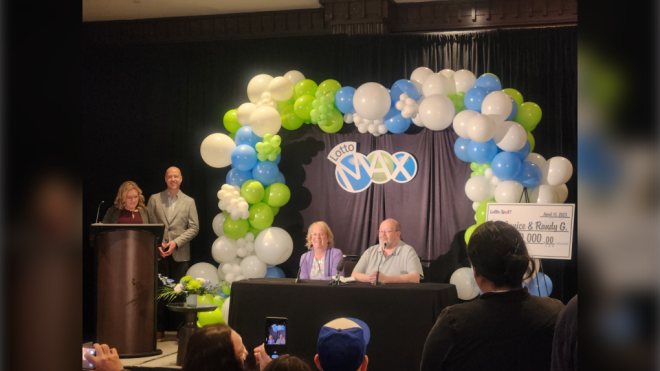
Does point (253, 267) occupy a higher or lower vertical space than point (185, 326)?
higher

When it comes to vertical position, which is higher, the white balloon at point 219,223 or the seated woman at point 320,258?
the white balloon at point 219,223

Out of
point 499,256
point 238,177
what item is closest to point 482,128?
point 238,177

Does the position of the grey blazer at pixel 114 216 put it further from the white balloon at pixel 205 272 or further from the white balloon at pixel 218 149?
the white balloon at pixel 218 149

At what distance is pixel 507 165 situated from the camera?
5.01 meters

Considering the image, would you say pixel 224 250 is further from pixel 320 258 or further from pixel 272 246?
pixel 320 258

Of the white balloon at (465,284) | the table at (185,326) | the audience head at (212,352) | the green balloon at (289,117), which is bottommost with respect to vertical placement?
the table at (185,326)

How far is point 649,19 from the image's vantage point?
0.26m

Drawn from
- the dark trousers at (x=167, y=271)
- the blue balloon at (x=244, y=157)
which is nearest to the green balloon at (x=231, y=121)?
the blue balloon at (x=244, y=157)

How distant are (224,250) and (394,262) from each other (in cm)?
185

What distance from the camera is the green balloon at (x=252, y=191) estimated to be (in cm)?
576

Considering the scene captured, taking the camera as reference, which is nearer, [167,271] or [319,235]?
[319,235]

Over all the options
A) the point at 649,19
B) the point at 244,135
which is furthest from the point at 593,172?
the point at 244,135

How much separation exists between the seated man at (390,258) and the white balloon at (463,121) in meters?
0.99

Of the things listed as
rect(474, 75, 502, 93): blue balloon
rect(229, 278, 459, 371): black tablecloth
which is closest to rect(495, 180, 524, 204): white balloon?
rect(474, 75, 502, 93): blue balloon
